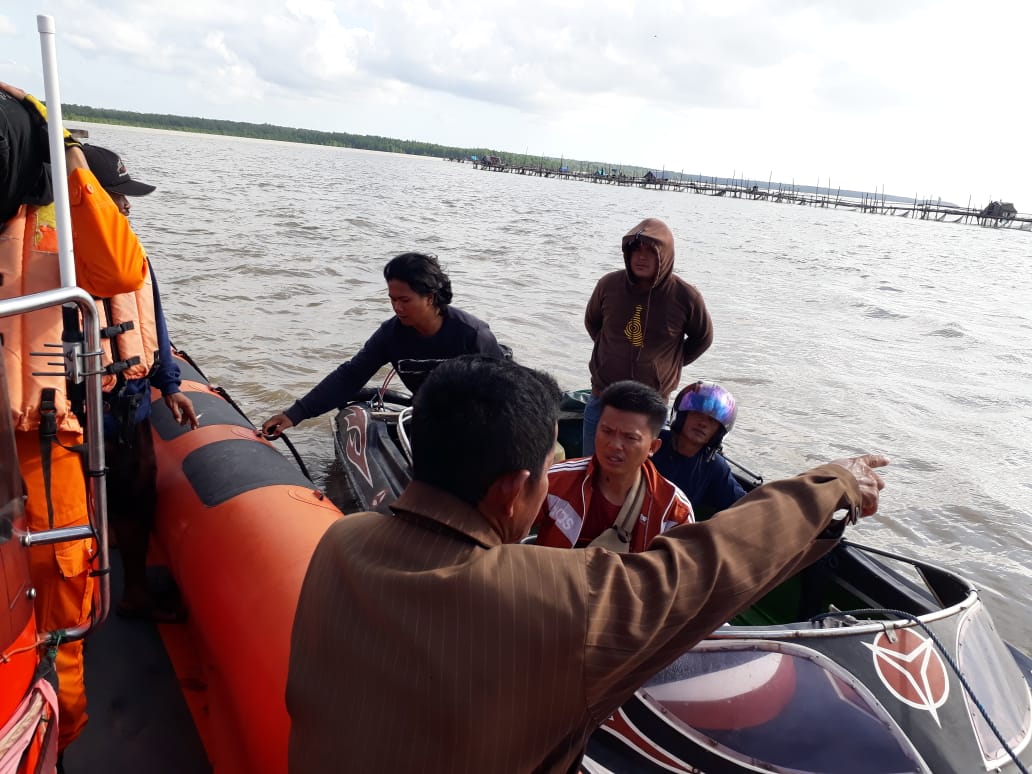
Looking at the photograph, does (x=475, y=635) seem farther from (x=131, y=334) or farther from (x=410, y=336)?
(x=410, y=336)

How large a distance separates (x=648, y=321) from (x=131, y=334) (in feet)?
8.20

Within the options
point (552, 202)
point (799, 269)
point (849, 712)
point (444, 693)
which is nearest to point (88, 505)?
point (444, 693)

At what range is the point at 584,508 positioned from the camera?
253 centimetres

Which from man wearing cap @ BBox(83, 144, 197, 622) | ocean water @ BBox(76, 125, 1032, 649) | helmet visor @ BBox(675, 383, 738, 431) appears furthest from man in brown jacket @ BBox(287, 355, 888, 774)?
ocean water @ BBox(76, 125, 1032, 649)

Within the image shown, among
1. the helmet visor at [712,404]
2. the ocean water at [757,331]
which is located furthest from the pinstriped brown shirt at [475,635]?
the ocean water at [757,331]

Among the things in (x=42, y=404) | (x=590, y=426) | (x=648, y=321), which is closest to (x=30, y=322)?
(x=42, y=404)

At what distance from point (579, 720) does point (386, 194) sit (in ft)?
105

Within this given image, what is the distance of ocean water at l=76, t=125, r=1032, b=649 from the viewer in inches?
251

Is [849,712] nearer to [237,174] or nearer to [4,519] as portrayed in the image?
[4,519]

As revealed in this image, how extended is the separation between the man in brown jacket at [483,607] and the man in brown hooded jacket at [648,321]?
2664 mm

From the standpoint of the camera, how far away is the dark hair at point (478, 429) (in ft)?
3.61

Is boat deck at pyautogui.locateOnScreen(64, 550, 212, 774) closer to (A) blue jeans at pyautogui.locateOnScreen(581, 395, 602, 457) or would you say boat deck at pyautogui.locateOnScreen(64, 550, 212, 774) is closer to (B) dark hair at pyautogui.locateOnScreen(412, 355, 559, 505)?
(B) dark hair at pyautogui.locateOnScreen(412, 355, 559, 505)

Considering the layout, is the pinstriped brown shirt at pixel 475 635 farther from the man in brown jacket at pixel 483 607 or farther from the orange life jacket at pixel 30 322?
the orange life jacket at pixel 30 322

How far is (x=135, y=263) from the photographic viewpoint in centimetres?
217
